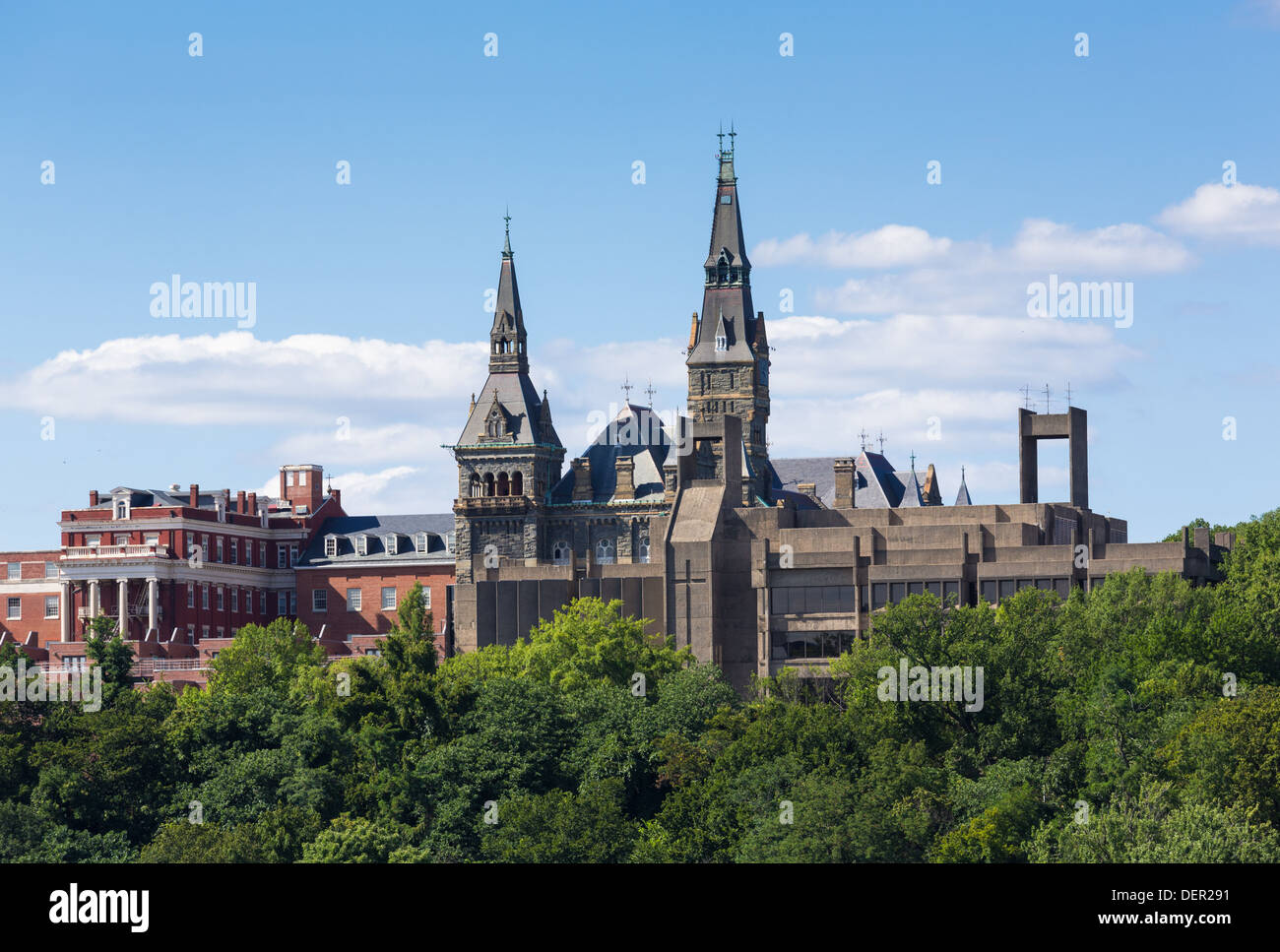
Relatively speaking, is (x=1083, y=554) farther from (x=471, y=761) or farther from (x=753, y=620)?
(x=471, y=761)

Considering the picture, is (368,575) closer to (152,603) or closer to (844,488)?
(152,603)

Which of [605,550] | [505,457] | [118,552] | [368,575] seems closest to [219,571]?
[118,552]

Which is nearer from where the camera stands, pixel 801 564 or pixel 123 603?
pixel 801 564

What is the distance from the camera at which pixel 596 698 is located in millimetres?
87750

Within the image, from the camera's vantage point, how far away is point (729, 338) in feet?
514

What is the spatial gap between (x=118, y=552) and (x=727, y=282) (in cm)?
4846

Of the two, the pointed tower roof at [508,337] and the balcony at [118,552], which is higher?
the pointed tower roof at [508,337]

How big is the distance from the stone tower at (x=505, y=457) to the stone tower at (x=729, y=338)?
12.7m

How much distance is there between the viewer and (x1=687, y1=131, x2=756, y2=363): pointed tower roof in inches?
6156

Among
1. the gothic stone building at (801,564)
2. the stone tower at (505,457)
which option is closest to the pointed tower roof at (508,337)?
the stone tower at (505,457)

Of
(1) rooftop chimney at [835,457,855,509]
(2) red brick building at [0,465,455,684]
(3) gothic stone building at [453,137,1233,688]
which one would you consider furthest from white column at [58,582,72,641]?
(1) rooftop chimney at [835,457,855,509]

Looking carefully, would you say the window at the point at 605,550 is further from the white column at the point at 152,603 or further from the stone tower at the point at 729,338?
the white column at the point at 152,603

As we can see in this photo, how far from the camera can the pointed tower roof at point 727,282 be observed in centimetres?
15638
